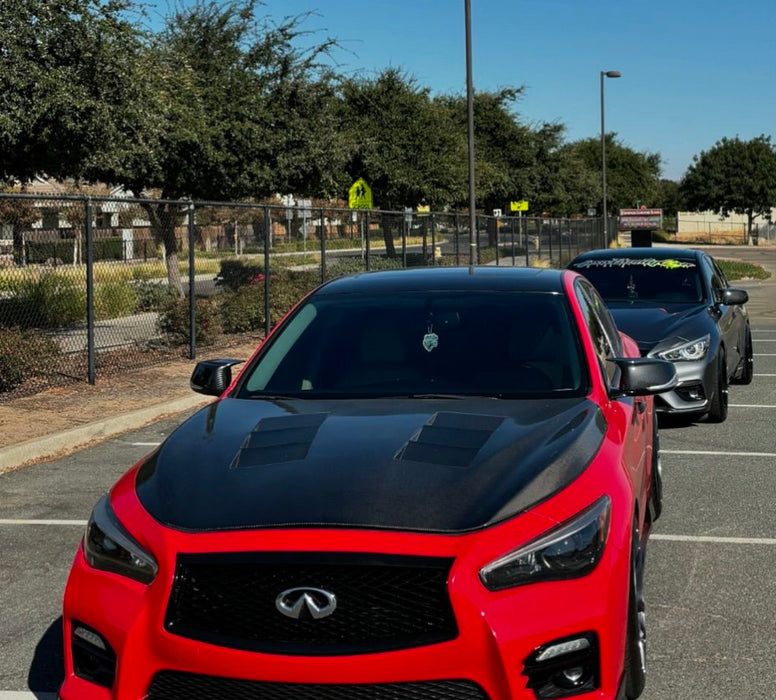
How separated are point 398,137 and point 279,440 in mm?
31857

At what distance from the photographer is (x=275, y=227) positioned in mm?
18766

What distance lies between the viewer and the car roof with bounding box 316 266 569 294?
534 centimetres

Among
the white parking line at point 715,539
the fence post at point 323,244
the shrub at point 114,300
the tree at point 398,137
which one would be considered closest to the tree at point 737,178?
the tree at point 398,137

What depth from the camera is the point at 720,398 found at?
10289 mm

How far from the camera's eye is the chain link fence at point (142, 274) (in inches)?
492

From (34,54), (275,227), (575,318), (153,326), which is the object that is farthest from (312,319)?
(275,227)

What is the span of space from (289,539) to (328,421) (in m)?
1.01

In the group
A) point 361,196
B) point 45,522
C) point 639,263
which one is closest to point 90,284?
point 639,263

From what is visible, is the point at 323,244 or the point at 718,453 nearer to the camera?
the point at 718,453

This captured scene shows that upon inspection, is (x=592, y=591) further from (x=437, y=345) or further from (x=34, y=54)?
(x=34, y=54)

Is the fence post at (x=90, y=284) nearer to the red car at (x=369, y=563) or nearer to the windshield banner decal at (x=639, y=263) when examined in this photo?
the windshield banner decal at (x=639, y=263)

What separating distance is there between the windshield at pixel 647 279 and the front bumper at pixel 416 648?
8.38 m

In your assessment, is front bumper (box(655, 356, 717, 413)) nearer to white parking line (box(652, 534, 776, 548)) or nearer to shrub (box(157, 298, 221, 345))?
white parking line (box(652, 534, 776, 548))

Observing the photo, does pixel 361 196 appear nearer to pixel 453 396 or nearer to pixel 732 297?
pixel 732 297
